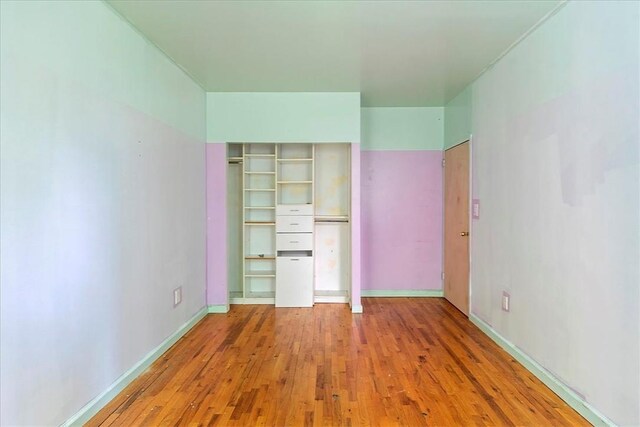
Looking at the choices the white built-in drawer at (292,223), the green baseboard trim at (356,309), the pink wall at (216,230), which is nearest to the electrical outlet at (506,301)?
the green baseboard trim at (356,309)

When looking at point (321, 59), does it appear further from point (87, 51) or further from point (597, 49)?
point (597, 49)

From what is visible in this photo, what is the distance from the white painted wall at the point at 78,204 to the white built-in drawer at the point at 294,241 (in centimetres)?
143

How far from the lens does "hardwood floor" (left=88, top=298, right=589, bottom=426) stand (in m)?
2.07

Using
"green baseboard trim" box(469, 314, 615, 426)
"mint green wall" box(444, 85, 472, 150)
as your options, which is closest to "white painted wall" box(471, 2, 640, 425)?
"green baseboard trim" box(469, 314, 615, 426)

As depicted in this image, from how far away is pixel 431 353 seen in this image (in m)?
2.95

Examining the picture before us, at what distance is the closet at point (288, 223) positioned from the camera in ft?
14.0

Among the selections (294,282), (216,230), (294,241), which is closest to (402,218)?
(294,241)

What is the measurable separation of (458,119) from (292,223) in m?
2.36

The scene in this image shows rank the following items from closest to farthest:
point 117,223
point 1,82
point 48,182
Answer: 1. point 1,82
2. point 48,182
3. point 117,223

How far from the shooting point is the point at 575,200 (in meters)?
2.14

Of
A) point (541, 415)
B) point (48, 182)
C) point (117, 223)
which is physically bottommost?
point (541, 415)

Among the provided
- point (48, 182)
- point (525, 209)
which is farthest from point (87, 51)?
point (525, 209)

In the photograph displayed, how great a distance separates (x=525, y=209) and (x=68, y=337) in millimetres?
3180

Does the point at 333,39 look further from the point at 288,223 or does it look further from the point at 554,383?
the point at 554,383
